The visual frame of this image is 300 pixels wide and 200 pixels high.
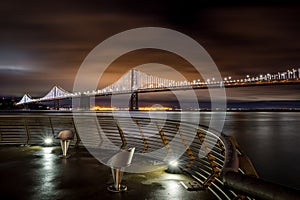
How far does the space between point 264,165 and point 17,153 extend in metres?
11.3

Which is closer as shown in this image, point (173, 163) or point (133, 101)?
point (173, 163)

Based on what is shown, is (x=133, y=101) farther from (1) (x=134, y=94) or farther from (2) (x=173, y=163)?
(2) (x=173, y=163)

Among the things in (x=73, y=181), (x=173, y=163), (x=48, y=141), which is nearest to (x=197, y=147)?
(x=173, y=163)

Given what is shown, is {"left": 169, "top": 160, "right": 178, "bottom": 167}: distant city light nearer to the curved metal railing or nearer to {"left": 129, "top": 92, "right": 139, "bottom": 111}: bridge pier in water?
the curved metal railing

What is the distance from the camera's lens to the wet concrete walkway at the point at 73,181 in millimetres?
3535

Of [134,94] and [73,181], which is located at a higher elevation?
[134,94]


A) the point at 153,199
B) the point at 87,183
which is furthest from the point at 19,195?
the point at 153,199

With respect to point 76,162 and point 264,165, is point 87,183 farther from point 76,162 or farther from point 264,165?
point 264,165

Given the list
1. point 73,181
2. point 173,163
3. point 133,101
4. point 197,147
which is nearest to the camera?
point 73,181

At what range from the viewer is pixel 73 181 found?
418 cm

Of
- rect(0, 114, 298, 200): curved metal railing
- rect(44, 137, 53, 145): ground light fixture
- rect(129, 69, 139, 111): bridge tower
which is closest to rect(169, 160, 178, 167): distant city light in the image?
rect(0, 114, 298, 200): curved metal railing

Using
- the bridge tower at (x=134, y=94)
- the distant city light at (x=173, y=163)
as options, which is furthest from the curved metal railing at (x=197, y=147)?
the bridge tower at (x=134, y=94)

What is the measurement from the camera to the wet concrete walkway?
354 cm

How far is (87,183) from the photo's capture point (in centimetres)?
408
